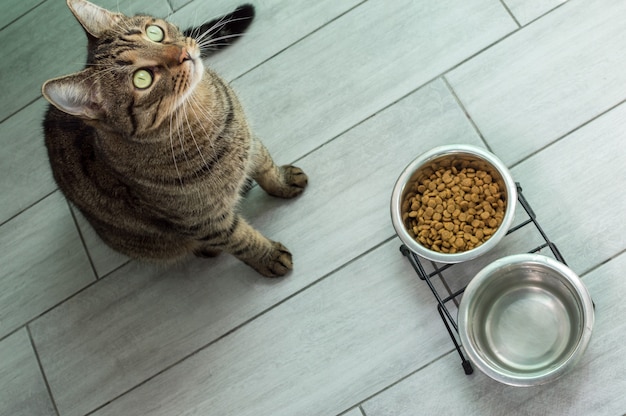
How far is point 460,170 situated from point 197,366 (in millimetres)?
850

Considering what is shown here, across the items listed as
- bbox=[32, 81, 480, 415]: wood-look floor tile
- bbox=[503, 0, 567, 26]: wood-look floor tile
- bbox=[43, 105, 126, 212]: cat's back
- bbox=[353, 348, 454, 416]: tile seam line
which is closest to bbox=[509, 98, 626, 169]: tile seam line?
bbox=[32, 81, 480, 415]: wood-look floor tile

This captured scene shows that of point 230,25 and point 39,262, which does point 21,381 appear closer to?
point 39,262

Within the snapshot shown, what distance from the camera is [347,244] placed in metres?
1.59

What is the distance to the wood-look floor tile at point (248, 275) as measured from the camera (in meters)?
1.60

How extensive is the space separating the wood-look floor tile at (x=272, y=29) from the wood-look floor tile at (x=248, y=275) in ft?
1.13

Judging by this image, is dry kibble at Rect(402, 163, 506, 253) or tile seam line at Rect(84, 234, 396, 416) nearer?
dry kibble at Rect(402, 163, 506, 253)

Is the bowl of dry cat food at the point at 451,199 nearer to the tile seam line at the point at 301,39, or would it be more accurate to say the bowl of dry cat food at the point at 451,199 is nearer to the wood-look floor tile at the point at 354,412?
the wood-look floor tile at the point at 354,412

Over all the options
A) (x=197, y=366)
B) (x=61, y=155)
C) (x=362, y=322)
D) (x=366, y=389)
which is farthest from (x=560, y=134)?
(x=61, y=155)

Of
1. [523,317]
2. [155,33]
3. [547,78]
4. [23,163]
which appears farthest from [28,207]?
[547,78]

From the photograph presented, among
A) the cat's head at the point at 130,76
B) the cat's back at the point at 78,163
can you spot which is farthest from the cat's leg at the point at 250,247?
the cat's head at the point at 130,76

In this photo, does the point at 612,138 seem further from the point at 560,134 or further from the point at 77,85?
the point at 77,85

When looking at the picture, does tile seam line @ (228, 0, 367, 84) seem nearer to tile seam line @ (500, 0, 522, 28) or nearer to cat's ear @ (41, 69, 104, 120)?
tile seam line @ (500, 0, 522, 28)

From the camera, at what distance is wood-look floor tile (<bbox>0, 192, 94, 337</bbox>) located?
1.72 metres

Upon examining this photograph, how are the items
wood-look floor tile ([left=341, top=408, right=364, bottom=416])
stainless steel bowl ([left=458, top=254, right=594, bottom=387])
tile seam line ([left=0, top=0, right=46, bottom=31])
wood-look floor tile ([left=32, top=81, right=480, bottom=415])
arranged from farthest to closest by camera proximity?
tile seam line ([left=0, top=0, right=46, bottom=31]) → wood-look floor tile ([left=32, top=81, right=480, bottom=415]) → wood-look floor tile ([left=341, top=408, right=364, bottom=416]) → stainless steel bowl ([left=458, top=254, right=594, bottom=387])
